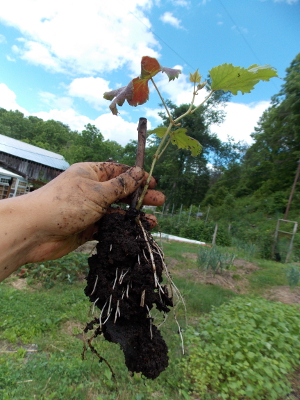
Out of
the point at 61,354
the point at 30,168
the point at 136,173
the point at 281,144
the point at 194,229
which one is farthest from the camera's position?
the point at 30,168

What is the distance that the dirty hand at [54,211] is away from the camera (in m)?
1.46

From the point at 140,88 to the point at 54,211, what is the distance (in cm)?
97

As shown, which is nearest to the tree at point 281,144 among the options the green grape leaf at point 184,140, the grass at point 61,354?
the grass at point 61,354

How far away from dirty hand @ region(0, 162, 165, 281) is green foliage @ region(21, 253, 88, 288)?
4.12 metres

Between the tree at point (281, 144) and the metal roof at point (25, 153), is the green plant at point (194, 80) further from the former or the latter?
the metal roof at point (25, 153)

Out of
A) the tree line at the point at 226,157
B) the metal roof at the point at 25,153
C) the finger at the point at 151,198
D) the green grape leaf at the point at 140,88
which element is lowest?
the finger at the point at 151,198

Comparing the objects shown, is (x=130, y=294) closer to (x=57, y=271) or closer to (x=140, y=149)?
(x=140, y=149)

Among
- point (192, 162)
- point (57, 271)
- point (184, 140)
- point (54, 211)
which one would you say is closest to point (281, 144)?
point (192, 162)

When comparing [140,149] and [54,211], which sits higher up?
[140,149]

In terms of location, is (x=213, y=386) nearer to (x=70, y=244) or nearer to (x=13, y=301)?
(x=70, y=244)

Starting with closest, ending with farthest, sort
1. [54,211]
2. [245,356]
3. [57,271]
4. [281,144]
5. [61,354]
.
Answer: [54,211], [245,356], [61,354], [57,271], [281,144]

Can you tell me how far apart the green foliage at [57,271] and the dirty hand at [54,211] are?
412cm

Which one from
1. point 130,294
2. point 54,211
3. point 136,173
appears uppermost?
point 136,173

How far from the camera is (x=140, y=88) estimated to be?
1623mm
